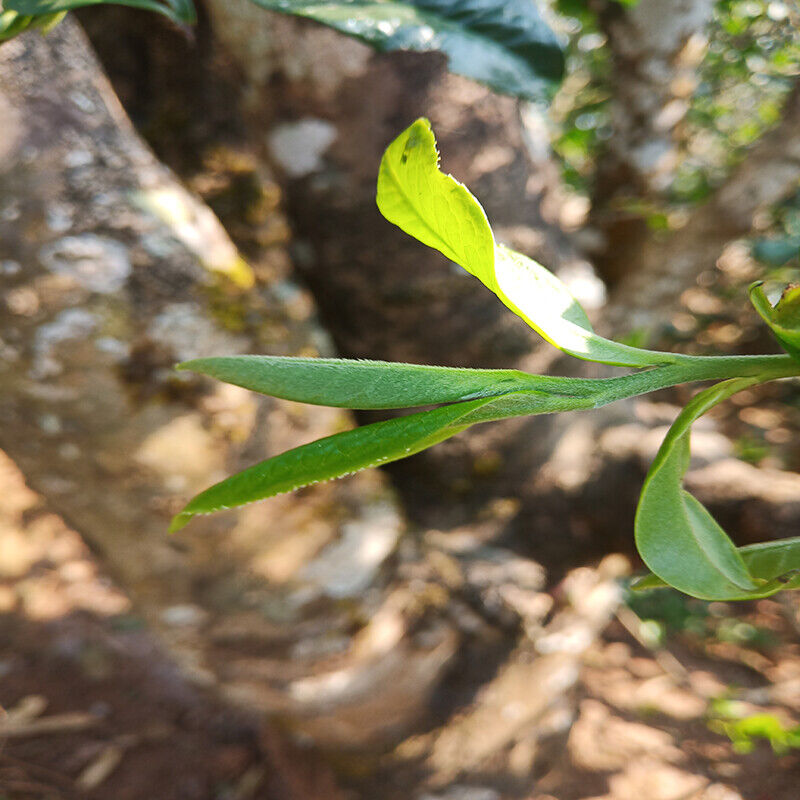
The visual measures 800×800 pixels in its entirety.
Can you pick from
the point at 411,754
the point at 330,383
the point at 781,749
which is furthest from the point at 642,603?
the point at 330,383

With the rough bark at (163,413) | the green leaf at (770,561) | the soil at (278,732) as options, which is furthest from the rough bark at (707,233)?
the green leaf at (770,561)

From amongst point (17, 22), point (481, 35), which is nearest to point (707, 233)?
point (481, 35)

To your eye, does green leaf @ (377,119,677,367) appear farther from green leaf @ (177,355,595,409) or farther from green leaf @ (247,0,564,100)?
green leaf @ (247,0,564,100)

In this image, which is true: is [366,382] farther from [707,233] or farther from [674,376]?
[707,233]

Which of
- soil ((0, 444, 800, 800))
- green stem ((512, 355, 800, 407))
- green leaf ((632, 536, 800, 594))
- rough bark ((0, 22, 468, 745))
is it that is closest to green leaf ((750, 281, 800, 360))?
green stem ((512, 355, 800, 407))

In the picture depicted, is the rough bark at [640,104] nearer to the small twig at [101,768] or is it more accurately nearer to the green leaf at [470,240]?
the green leaf at [470,240]
